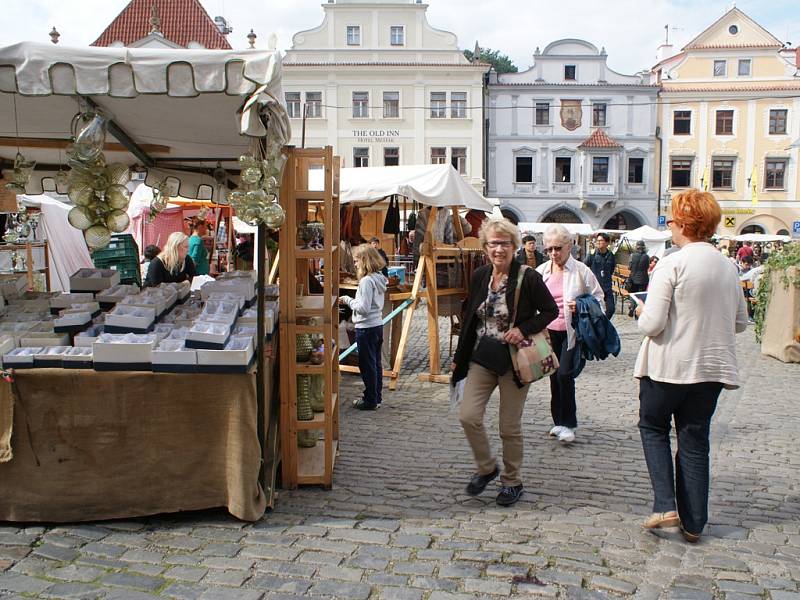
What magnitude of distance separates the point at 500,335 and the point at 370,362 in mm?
2761

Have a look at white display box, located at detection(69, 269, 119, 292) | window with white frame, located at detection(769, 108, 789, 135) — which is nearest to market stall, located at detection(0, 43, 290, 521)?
white display box, located at detection(69, 269, 119, 292)

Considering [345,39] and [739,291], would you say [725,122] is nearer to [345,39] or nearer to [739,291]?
[345,39]

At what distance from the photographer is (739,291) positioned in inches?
145

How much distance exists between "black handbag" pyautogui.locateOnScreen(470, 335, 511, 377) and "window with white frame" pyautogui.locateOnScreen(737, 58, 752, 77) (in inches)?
1625

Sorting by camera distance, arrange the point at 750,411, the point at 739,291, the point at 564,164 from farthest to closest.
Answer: the point at 564,164 < the point at 750,411 < the point at 739,291

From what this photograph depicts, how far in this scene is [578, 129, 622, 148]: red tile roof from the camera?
3800 centimetres

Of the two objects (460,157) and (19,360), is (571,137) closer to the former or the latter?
(460,157)

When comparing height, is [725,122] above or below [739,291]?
above

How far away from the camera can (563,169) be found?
38781mm

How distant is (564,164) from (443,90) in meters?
7.77

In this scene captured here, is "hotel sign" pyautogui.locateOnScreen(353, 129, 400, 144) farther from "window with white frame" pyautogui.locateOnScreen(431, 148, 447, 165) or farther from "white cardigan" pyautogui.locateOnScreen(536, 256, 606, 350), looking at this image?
"white cardigan" pyautogui.locateOnScreen(536, 256, 606, 350)

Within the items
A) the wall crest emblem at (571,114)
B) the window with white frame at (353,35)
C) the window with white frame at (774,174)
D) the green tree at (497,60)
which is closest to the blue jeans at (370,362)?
the window with white frame at (353,35)

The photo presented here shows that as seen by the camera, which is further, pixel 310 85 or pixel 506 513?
pixel 310 85

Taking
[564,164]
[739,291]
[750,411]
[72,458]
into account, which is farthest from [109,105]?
[564,164]
